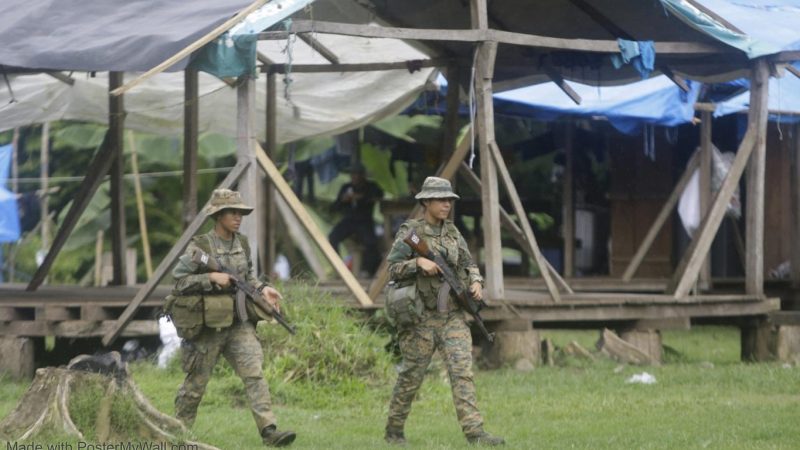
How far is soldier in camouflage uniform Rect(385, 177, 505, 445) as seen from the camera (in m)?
9.58

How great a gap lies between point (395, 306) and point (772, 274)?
10.7 meters

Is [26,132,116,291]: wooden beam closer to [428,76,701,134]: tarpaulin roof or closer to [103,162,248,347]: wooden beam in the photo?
[103,162,248,347]: wooden beam

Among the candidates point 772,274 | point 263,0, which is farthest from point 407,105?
point 263,0

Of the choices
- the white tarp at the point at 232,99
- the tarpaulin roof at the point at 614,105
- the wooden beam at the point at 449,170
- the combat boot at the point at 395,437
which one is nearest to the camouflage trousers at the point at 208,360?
the combat boot at the point at 395,437

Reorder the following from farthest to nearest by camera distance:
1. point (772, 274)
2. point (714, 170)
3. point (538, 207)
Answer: point (538, 207)
point (772, 274)
point (714, 170)

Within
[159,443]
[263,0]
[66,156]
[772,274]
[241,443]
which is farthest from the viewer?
[66,156]

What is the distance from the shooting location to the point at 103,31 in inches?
497

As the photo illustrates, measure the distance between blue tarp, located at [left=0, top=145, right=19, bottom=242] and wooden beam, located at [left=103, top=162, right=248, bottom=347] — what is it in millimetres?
8471

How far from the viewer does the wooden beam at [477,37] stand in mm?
12469

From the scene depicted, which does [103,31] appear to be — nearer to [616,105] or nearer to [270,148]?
[270,148]

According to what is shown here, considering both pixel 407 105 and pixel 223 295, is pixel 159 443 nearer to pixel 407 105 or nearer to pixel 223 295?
pixel 223 295

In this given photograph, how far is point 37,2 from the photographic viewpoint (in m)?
13.5

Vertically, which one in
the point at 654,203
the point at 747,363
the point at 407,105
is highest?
the point at 407,105

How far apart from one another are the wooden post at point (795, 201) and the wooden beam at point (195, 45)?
29.9 ft
